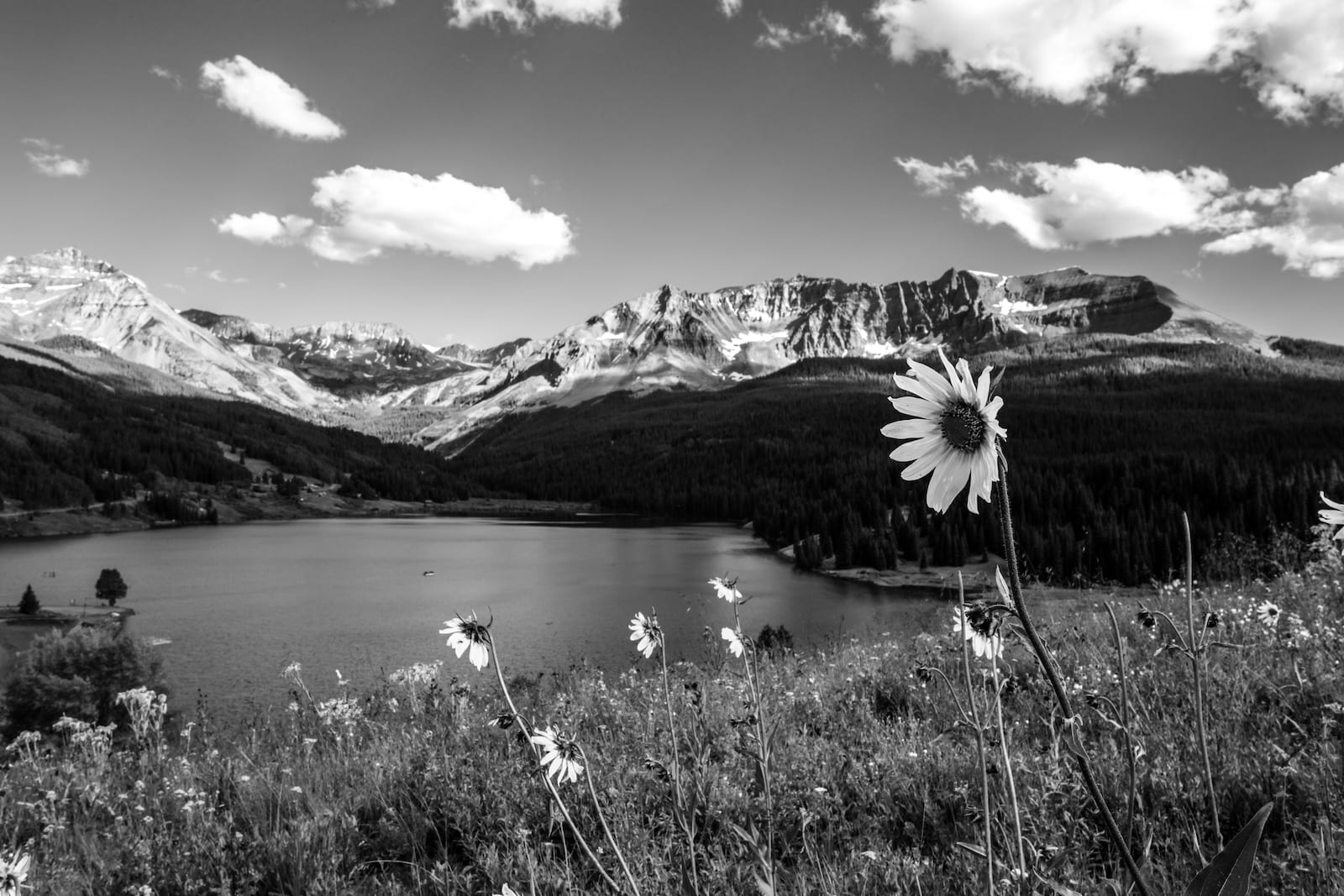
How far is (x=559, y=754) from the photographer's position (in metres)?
2.34

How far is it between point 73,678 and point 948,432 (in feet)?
91.1

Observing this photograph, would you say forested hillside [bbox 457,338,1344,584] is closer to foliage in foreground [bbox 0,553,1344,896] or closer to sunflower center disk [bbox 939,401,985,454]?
sunflower center disk [bbox 939,401,985,454]

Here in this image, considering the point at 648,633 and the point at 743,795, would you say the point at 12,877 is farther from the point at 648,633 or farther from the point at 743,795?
the point at 743,795

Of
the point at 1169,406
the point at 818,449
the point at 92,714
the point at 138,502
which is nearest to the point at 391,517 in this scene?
the point at 138,502

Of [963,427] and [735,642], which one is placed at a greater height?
[963,427]

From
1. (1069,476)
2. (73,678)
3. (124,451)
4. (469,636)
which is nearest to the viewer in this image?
(469,636)

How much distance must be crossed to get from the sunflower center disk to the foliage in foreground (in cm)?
132

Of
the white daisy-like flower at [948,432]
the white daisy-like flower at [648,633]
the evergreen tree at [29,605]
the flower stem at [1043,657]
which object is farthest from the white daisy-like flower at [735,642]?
the evergreen tree at [29,605]

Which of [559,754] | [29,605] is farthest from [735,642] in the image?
[29,605]

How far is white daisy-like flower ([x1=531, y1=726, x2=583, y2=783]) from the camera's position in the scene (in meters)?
2.25

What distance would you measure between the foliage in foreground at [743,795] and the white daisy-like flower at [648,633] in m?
0.36

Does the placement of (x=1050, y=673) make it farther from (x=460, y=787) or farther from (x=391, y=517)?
(x=391, y=517)

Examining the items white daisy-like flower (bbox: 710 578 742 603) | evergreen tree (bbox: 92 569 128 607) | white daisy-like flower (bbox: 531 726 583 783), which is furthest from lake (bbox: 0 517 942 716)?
white daisy-like flower (bbox: 531 726 583 783)

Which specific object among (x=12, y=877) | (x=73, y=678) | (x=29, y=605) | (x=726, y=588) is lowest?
(x=29, y=605)
